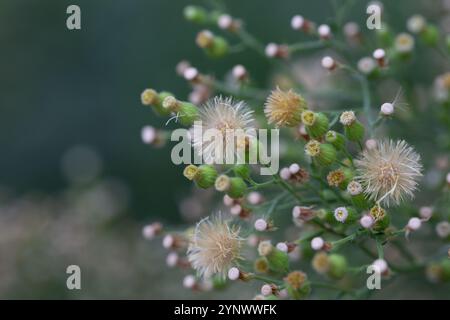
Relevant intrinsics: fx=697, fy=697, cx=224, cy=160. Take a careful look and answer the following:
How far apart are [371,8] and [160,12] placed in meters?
2.37

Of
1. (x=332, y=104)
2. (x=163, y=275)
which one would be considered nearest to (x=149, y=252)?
(x=163, y=275)

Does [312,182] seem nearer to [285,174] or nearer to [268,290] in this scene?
[285,174]

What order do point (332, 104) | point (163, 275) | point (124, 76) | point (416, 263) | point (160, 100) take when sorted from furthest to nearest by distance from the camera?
point (124, 76) < point (163, 275) < point (332, 104) < point (416, 263) < point (160, 100)

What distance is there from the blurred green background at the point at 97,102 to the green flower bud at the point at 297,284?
5.38ft

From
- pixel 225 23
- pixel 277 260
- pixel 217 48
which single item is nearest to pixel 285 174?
pixel 277 260

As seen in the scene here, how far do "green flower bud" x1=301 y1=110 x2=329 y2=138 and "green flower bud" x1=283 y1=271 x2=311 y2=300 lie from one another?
1.25ft

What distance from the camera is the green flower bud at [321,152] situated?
1.86m

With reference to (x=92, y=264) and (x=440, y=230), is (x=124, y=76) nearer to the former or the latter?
(x=92, y=264)

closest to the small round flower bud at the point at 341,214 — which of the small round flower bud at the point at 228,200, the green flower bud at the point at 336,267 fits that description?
the green flower bud at the point at 336,267

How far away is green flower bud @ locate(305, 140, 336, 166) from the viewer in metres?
1.86

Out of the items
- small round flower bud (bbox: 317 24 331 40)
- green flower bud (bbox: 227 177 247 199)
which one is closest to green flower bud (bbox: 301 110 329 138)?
green flower bud (bbox: 227 177 247 199)

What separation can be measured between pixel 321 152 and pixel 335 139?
0.06 m

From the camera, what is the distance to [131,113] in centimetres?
447

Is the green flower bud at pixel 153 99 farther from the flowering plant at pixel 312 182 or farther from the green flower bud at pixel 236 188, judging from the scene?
the green flower bud at pixel 236 188
